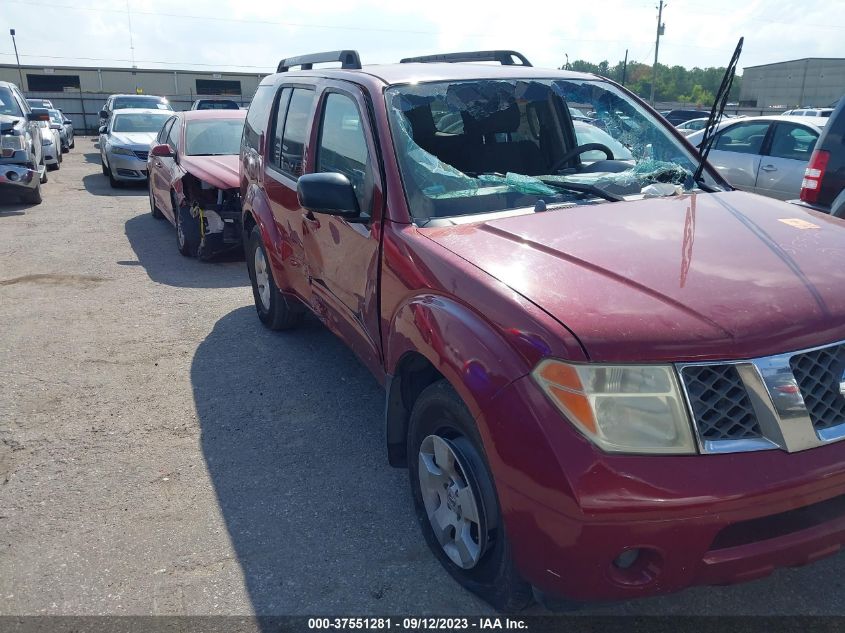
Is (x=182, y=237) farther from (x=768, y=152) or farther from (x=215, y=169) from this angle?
(x=768, y=152)

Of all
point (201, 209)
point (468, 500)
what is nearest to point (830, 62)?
point (201, 209)

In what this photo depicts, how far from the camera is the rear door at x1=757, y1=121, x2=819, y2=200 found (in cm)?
840

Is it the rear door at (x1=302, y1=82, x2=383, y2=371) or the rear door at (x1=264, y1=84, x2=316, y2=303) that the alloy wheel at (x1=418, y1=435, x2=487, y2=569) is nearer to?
the rear door at (x1=302, y1=82, x2=383, y2=371)

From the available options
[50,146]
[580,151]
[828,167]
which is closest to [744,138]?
[828,167]

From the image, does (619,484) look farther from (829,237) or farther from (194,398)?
(194,398)

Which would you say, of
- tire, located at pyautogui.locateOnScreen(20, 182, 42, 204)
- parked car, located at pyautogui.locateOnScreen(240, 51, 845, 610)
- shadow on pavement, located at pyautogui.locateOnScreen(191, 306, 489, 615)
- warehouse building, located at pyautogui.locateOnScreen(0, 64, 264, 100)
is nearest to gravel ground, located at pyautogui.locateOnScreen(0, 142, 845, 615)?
shadow on pavement, located at pyautogui.locateOnScreen(191, 306, 489, 615)

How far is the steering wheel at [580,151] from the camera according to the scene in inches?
152

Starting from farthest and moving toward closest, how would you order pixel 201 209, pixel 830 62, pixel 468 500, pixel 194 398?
pixel 830 62 < pixel 201 209 < pixel 194 398 < pixel 468 500

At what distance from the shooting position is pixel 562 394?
6.73 ft

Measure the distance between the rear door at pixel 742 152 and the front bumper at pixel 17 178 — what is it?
411 inches

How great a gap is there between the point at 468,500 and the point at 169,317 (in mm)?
4380

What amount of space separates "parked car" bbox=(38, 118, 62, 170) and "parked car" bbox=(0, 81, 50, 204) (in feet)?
12.5

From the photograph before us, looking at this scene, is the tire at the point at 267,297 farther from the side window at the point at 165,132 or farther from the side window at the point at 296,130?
the side window at the point at 165,132

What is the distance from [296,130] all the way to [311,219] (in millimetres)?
726
